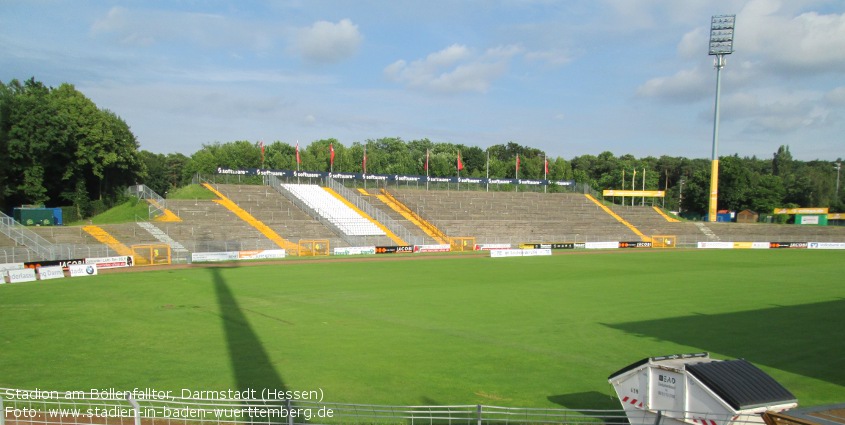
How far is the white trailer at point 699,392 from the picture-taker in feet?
24.0

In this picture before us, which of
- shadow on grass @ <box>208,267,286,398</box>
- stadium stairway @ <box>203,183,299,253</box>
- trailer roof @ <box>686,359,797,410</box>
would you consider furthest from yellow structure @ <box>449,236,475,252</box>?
trailer roof @ <box>686,359,797,410</box>

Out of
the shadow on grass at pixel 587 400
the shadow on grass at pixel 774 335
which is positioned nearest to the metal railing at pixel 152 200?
the shadow on grass at pixel 774 335

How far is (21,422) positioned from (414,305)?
50.4ft

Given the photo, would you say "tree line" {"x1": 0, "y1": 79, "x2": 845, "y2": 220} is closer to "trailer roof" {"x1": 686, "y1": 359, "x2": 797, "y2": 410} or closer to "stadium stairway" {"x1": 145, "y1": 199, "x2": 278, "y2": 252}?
"stadium stairway" {"x1": 145, "y1": 199, "x2": 278, "y2": 252}

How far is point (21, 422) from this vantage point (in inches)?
356

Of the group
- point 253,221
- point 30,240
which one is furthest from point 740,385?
point 253,221

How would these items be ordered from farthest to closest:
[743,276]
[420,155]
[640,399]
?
[420,155] < [743,276] < [640,399]

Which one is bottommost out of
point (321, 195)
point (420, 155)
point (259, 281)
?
point (259, 281)

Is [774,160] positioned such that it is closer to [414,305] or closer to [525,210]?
[525,210]

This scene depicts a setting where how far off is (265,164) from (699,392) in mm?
99467

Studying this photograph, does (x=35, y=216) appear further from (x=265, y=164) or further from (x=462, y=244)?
(x=265, y=164)

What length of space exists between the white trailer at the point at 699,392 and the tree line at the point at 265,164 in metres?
57.0

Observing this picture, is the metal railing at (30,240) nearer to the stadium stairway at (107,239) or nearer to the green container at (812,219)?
the stadium stairway at (107,239)

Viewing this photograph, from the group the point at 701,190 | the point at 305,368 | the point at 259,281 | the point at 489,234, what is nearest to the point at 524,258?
the point at 489,234
